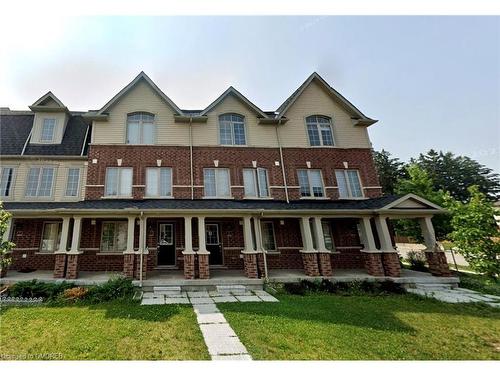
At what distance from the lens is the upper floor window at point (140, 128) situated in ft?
43.7

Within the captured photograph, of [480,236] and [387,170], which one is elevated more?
[387,170]

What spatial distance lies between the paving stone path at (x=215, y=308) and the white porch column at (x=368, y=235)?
554 cm

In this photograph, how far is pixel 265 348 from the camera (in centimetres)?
471

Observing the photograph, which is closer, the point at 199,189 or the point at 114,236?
the point at 114,236

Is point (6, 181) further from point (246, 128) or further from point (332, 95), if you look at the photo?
point (332, 95)

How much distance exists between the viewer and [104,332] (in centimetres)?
534

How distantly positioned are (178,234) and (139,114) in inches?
295

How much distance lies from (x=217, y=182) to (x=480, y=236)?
38.5 ft

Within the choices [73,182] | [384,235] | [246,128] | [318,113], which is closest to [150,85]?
[246,128]

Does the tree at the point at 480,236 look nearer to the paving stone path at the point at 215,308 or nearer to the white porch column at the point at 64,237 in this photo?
the paving stone path at the point at 215,308

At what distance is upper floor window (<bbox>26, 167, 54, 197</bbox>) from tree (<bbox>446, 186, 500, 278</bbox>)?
63.4 ft

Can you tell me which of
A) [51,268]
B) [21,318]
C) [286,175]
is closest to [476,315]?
[286,175]

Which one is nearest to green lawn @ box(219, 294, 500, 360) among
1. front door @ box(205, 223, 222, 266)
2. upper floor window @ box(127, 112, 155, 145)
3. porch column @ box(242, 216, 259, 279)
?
porch column @ box(242, 216, 259, 279)

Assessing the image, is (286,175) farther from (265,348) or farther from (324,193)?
(265,348)
